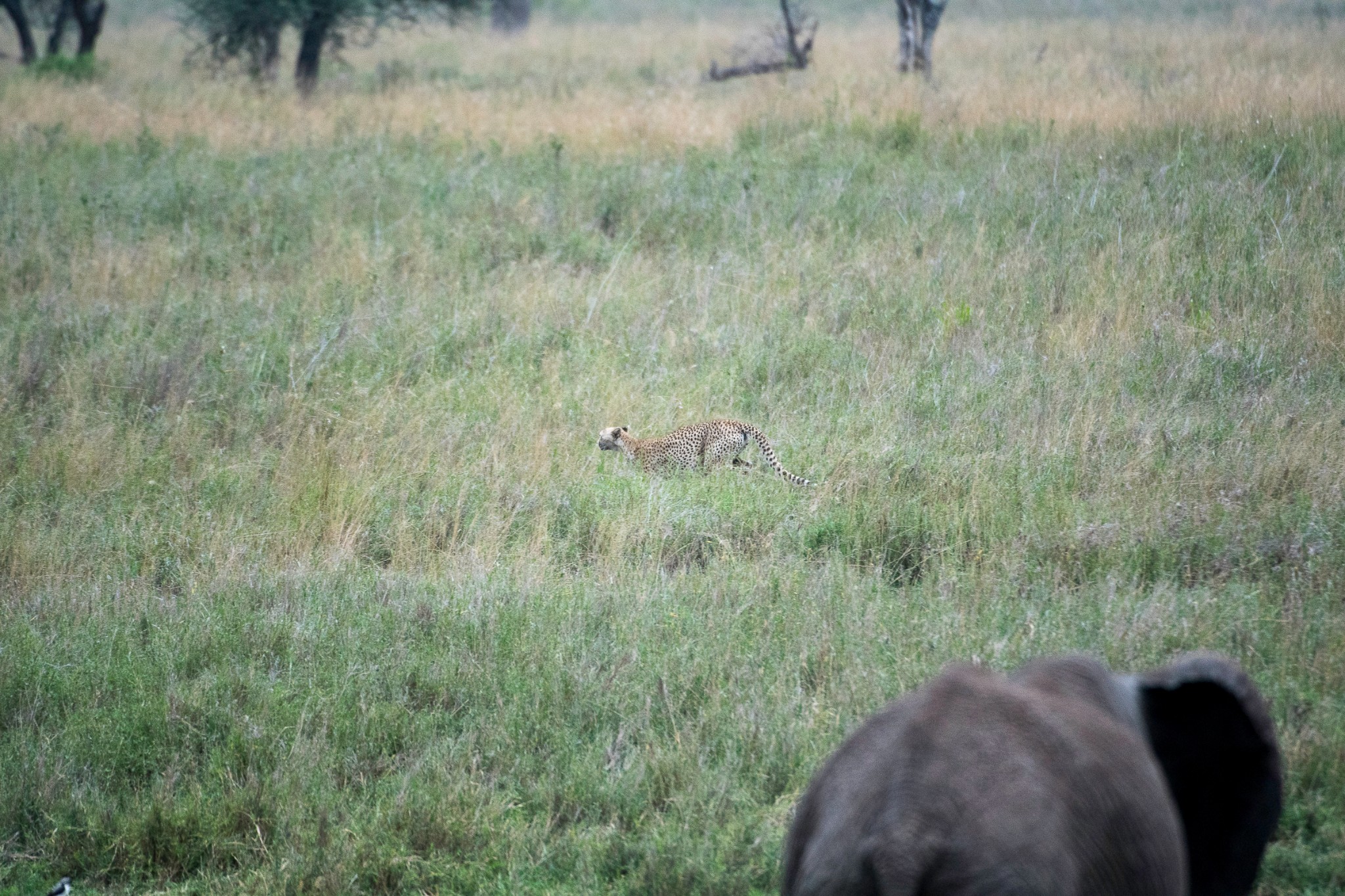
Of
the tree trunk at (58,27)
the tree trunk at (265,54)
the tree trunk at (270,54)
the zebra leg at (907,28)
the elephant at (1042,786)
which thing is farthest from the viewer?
the tree trunk at (58,27)

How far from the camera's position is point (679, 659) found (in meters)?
5.18

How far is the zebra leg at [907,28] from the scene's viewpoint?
17.9 m

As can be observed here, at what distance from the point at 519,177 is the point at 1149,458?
7957mm

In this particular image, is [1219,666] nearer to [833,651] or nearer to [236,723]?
[833,651]

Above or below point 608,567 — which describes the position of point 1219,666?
above

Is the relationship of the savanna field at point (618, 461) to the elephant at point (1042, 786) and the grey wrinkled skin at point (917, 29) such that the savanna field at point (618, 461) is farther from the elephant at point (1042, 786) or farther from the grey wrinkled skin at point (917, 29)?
the grey wrinkled skin at point (917, 29)

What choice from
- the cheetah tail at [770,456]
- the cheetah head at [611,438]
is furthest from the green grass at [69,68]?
the cheetah tail at [770,456]

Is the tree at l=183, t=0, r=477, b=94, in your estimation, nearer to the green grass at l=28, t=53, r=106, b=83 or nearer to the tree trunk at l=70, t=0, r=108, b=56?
the green grass at l=28, t=53, r=106, b=83

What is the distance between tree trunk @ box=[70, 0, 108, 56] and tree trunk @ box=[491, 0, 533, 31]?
552 inches

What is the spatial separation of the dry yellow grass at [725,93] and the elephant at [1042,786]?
→ 10544mm

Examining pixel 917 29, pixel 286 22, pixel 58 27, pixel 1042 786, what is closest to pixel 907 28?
pixel 917 29

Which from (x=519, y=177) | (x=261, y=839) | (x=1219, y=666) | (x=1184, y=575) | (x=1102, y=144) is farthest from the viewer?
(x=519, y=177)

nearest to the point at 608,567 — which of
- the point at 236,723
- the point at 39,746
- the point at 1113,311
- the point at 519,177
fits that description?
the point at 236,723

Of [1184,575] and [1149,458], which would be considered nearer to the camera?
[1184,575]
